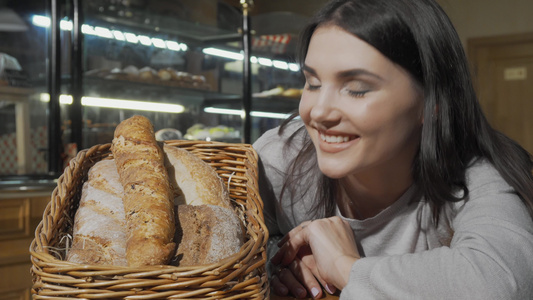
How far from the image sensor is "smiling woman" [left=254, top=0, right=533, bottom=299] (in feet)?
3.10

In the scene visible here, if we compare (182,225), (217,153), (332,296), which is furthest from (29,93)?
(332,296)

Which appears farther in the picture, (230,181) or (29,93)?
(29,93)

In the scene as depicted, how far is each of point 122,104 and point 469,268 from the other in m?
2.44

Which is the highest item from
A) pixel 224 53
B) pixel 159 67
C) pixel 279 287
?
pixel 224 53

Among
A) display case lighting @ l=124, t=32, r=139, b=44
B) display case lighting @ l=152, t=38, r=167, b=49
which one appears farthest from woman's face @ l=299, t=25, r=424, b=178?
display case lighting @ l=152, t=38, r=167, b=49

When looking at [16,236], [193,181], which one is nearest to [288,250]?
[193,181]

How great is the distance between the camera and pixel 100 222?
3.35ft

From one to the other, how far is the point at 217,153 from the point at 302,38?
0.36 meters

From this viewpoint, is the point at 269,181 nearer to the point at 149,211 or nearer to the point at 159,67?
the point at 149,211

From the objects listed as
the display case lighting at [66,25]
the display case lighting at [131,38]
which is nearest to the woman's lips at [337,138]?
the display case lighting at [66,25]

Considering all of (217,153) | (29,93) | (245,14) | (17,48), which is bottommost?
(217,153)

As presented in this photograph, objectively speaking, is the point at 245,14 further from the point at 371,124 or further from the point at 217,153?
the point at 371,124

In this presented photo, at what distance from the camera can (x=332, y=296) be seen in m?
1.09

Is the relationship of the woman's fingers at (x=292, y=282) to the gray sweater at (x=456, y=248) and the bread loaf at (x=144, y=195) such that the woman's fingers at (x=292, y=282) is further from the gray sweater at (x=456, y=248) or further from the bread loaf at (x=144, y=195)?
the bread loaf at (x=144, y=195)
